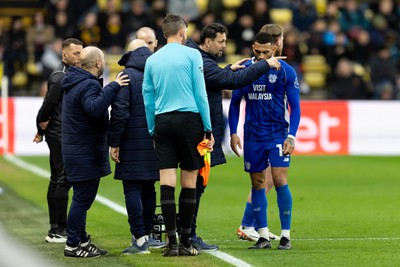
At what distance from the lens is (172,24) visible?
930 cm

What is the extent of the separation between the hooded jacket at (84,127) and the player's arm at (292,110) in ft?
5.44

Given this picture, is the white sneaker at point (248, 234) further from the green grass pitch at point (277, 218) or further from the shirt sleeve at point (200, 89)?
the shirt sleeve at point (200, 89)

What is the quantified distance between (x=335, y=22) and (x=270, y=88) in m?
19.5

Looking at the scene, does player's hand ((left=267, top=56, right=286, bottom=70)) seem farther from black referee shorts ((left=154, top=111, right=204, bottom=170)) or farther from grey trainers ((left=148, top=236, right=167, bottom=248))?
grey trainers ((left=148, top=236, right=167, bottom=248))

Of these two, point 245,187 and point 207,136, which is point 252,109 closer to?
point 207,136

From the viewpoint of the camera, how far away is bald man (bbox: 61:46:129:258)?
963 centimetres

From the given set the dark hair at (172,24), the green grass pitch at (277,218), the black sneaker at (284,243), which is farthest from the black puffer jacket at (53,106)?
the black sneaker at (284,243)

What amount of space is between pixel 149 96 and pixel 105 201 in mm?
5897

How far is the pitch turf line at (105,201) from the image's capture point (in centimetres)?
911

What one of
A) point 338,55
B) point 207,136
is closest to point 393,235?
point 207,136

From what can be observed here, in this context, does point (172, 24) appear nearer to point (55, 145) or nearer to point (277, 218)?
point (55, 145)

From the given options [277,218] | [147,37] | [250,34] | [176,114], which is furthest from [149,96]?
[250,34]

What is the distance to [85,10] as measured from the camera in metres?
30.2

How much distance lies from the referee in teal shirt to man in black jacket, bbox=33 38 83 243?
6.18ft
